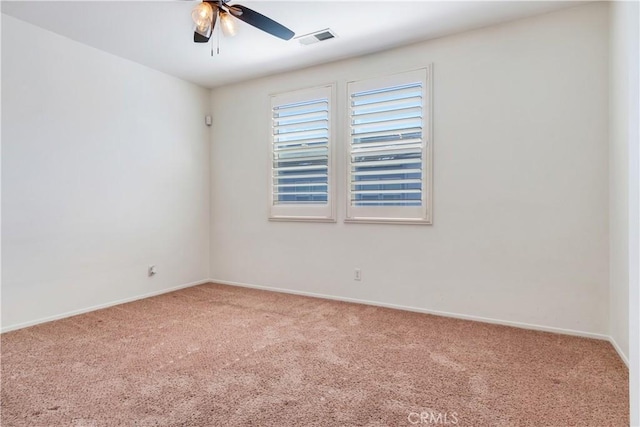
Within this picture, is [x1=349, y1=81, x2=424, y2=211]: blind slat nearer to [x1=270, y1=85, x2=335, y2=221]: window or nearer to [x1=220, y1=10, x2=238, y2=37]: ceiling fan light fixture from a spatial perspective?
[x1=270, y1=85, x2=335, y2=221]: window

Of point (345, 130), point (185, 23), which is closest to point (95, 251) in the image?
point (185, 23)

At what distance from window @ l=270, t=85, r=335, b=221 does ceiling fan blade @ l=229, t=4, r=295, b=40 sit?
156 centimetres

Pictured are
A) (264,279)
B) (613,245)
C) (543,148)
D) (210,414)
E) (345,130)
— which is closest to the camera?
(210,414)

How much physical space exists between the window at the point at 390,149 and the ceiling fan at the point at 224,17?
1473 mm

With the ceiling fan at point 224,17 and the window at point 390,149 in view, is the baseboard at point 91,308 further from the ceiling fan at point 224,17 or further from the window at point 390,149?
the ceiling fan at point 224,17

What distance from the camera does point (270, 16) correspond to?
3043mm

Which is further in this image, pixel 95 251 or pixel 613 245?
pixel 95 251

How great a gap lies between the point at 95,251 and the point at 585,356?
4.49m

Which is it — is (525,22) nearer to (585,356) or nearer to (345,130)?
(345,130)

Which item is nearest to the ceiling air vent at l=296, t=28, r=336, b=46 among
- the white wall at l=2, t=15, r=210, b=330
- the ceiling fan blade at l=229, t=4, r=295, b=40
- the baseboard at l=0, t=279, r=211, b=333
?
the ceiling fan blade at l=229, t=4, r=295, b=40

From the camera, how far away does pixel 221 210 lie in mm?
4930

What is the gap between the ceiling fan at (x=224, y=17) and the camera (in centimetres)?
229

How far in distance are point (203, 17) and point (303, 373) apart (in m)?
2.43

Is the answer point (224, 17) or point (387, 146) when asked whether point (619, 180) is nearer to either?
point (387, 146)
